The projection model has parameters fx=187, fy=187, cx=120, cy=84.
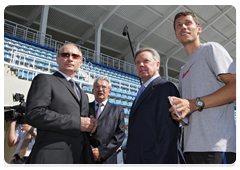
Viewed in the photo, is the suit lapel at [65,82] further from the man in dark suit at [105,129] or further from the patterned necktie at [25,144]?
the patterned necktie at [25,144]

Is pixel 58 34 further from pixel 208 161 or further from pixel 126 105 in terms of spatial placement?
pixel 208 161

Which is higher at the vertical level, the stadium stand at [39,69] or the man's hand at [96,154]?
the stadium stand at [39,69]

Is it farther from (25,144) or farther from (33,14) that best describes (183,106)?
(33,14)

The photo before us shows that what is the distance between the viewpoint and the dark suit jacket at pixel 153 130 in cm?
105

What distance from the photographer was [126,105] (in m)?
6.17

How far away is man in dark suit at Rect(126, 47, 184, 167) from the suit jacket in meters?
0.36

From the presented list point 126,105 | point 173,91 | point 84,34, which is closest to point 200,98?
point 173,91

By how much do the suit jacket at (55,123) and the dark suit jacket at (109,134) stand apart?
0.45m

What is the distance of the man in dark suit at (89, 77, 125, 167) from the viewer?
1.79 metres

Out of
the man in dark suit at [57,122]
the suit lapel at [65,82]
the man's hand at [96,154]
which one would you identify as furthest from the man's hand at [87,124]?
the man's hand at [96,154]

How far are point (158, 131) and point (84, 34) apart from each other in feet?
44.0

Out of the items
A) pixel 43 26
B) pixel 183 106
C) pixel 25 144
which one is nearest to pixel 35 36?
pixel 43 26

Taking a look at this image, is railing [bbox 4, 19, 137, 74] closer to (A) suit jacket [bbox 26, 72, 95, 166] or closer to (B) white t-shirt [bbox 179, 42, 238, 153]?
(A) suit jacket [bbox 26, 72, 95, 166]

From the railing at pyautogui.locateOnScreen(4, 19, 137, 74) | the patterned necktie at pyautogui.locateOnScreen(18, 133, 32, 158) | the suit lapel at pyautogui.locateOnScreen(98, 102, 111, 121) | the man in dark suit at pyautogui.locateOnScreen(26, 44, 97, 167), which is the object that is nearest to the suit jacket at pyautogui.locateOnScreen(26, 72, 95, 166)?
the man in dark suit at pyautogui.locateOnScreen(26, 44, 97, 167)
